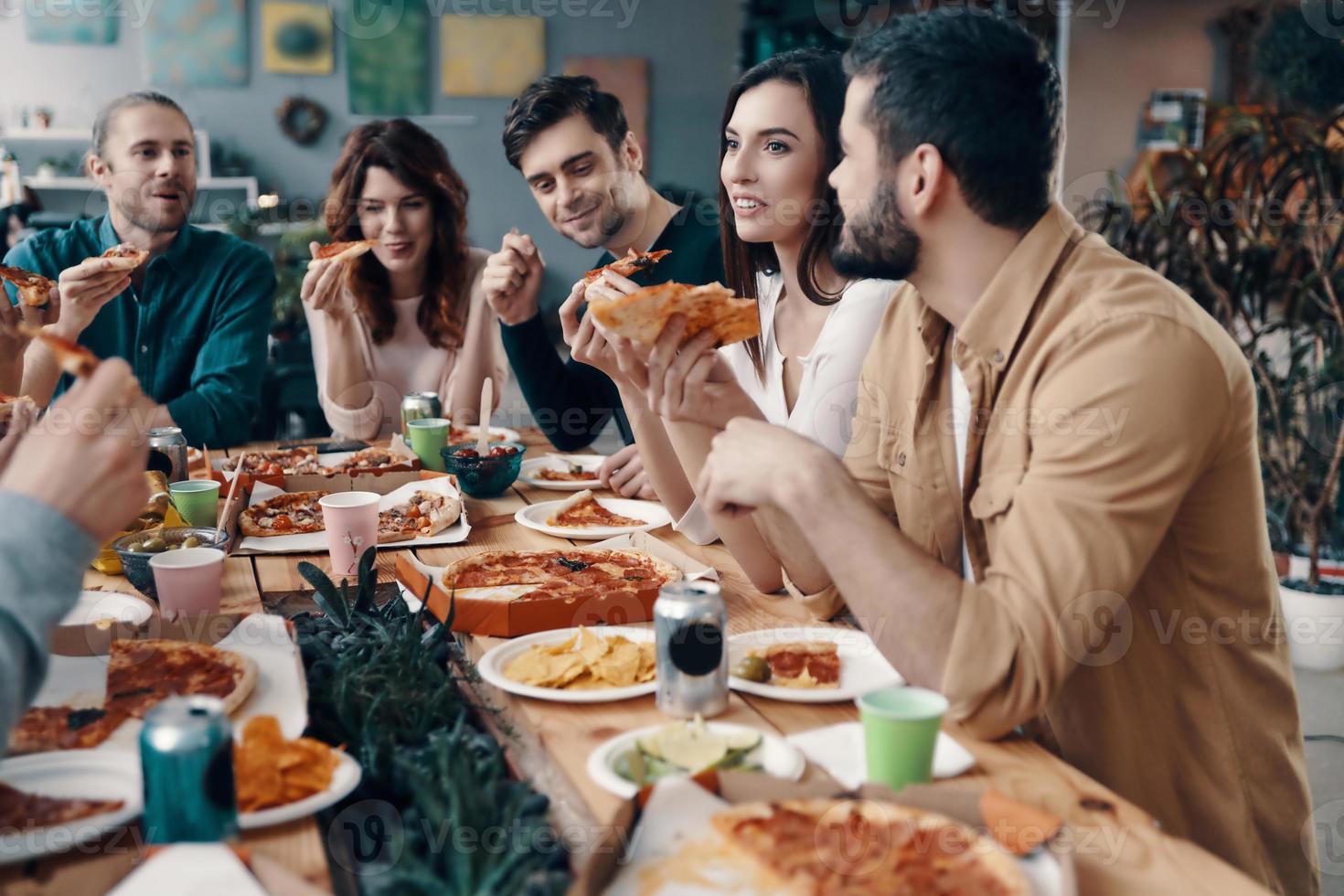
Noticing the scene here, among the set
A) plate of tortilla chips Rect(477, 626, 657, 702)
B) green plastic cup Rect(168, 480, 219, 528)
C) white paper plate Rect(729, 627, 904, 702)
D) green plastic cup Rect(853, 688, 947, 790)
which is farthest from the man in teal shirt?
green plastic cup Rect(853, 688, 947, 790)

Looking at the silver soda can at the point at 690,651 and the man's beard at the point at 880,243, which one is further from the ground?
the man's beard at the point at 880,243

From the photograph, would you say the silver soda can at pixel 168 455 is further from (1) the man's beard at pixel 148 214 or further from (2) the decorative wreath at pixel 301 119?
(2) the decorative wreath at pixel 301 119

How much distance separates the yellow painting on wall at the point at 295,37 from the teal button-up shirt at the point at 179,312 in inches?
212

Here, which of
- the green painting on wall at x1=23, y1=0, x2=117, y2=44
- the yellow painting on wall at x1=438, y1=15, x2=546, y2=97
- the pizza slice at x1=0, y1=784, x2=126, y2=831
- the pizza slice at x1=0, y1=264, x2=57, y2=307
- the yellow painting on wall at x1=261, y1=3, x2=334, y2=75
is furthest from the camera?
the yellow painting on wall at x1=438, y1=15, x2=546, y2=97

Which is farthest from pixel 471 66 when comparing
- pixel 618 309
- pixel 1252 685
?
pixel 1252 685

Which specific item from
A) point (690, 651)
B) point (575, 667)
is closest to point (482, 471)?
point (575, 667)

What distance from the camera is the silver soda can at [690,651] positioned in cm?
128

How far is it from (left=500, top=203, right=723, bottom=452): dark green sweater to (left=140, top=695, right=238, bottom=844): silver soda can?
2147mm

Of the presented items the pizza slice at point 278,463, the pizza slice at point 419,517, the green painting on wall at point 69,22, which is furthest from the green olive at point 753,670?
the green painting on wall at point 69,22

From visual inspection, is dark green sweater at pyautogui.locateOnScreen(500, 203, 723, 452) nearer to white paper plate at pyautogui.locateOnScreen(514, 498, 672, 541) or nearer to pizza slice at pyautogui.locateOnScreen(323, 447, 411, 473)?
pizza slice at pyautogui.locateOnScreen(323, 447, 411, 473)

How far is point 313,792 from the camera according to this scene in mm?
1095

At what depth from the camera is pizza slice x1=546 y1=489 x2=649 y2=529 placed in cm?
223

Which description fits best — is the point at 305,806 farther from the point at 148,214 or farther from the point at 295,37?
the point at 295,37

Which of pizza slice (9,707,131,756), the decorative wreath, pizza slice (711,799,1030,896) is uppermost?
the decorative wreath
